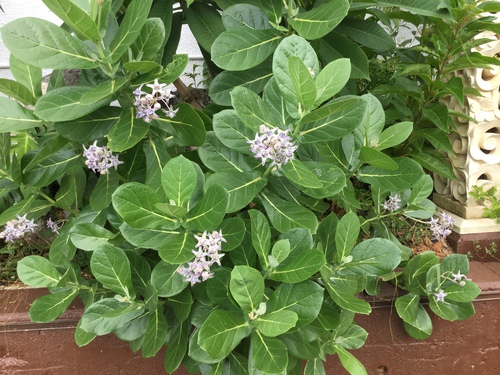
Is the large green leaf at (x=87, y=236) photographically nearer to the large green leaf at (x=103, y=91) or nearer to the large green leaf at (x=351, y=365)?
the large green leaf at (x=103, y=91)

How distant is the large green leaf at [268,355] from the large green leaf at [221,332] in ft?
0.10

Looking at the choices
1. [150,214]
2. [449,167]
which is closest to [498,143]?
[449,167]

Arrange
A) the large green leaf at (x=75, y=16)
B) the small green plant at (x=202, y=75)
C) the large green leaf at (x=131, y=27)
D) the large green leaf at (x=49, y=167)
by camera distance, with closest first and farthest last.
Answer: the large green leaf at (x=75, y=16)
the large green leaf at (x=131, y=27)
the large green leaf at (x=49, y=167)
the small green plant at (x=202, y=75)

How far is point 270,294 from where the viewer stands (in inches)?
36.4

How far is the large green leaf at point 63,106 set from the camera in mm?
852

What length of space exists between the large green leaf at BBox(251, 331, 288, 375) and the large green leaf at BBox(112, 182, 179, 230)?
271 mm

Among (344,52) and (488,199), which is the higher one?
(344,52)

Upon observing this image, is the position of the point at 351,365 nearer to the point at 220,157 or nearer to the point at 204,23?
the point at 220,157

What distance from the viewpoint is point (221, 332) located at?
0.81 meters

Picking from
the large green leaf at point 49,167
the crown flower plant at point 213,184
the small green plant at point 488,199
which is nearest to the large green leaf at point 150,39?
the crown flower plant at point 213,184

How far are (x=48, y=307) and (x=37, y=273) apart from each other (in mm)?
80

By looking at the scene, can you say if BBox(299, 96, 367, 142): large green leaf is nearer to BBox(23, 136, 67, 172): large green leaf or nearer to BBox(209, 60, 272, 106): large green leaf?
BBox(209, 60, 272, 106): large green leaf

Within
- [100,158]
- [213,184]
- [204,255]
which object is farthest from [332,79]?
[100,158]

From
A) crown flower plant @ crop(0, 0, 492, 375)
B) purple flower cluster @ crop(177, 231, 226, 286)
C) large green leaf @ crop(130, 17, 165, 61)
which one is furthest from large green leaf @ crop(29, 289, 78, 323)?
large green leaf @ crop(130, 17, 165, 61)
